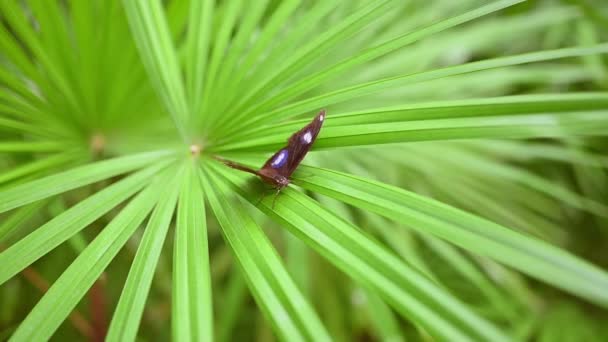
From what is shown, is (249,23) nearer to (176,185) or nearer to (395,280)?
(176,185)

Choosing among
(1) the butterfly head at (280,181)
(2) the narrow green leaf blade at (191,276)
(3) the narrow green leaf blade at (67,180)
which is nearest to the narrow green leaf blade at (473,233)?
(1) the butterfly head at (280,181)

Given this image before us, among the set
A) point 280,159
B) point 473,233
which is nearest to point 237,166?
point 280,159

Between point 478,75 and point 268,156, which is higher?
point 268,156

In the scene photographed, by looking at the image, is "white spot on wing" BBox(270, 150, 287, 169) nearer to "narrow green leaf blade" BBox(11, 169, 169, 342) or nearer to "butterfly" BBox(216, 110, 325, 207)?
"butterfly" BBox(216, 110, 325, 207)

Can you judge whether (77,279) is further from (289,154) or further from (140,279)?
(289,154)

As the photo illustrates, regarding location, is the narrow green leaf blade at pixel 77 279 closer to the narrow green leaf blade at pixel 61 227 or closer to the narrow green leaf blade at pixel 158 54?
the narrow green leaf blade at pixel 61 227

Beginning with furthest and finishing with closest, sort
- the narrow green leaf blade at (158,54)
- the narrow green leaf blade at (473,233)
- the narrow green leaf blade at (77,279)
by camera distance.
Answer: the narrow green leaf blade at (158,54), the narrow green leaf blade at (77,279), the narrow green leaf blade at (473,233)

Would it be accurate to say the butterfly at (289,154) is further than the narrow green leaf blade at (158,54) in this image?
No

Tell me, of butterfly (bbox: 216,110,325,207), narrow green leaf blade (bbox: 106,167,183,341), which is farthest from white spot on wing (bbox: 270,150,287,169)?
narrow green leaf blade (bbox: 106,167,183,341)

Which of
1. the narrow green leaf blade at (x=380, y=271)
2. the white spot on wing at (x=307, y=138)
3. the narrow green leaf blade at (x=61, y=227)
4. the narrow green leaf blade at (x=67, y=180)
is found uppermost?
the narrow green leaf blade at (x=67, y=180)

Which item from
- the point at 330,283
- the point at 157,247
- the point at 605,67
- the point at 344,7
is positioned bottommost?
the point at 330,283

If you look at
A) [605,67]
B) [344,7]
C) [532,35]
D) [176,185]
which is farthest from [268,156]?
[532,35]
